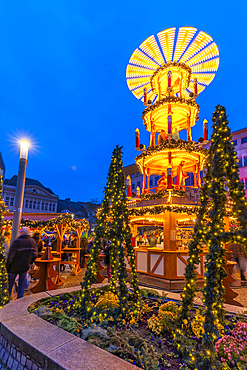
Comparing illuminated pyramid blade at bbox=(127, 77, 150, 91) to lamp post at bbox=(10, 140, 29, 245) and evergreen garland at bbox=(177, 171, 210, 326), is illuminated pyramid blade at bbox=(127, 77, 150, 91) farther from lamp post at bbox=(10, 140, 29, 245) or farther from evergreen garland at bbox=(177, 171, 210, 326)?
evergreen garland at bbox=(177, 171, 210, 326)

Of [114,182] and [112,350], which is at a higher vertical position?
[114,182]

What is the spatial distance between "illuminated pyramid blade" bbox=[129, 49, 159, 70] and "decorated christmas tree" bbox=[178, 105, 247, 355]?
13.1 metres

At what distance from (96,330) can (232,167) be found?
3.76 meters

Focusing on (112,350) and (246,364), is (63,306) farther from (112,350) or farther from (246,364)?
(246,364)

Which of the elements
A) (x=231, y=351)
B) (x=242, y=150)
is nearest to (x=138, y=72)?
(x=231, y=351)

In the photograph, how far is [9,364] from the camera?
3662mm

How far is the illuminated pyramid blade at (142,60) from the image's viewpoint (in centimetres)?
1493

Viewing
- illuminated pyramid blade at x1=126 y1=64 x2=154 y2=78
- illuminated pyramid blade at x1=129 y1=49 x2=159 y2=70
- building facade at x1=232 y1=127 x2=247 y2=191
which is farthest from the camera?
building facade at x1=232 y1=127 x2=247 y2=191

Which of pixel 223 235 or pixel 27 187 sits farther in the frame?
pixel 27 187

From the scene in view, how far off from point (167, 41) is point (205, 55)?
290 centimetres

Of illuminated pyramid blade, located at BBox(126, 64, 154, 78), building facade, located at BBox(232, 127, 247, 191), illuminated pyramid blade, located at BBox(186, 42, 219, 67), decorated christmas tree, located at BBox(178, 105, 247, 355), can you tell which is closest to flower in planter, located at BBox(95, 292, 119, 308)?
decorated christmas tree, located at BBox(178, 105, 247, 355)

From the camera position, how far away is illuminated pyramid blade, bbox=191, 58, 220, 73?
577 inches

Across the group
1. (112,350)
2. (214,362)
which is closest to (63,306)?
(112,350)

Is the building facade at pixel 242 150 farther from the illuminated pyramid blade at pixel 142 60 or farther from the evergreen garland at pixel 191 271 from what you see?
the evergreen garland at pixel 191 271
